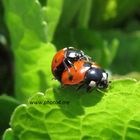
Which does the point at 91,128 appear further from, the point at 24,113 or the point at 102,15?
the point at 102,15

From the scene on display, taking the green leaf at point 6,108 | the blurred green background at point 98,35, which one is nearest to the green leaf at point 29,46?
the green leaf at point 6,108

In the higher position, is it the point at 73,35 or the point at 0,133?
the point at 73,35

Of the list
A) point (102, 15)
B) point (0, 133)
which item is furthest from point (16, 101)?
point (102, 15)

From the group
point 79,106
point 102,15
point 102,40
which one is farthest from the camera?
point 102,15

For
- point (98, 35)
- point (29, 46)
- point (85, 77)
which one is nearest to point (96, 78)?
point (85, 77)

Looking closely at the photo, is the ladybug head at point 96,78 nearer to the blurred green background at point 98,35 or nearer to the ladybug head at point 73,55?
the ladybug head at point 73,55

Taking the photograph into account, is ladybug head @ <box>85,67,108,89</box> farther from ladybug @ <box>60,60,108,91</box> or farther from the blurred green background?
the blurred green background

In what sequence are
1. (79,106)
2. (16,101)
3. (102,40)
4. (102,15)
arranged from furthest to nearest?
1. (102,15)
2. (102,40)
3. (16,101)
4. (79,106)
